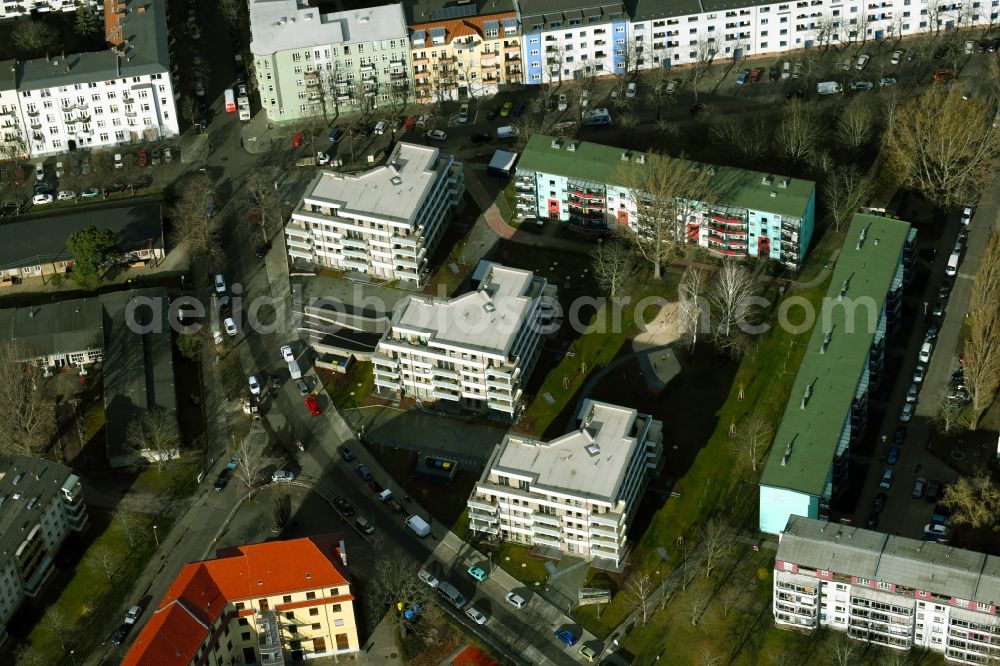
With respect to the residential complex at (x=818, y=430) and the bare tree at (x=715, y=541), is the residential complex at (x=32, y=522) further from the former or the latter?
the residential complex at (x=818, y=430)

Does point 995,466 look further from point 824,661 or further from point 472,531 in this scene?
point 472,531

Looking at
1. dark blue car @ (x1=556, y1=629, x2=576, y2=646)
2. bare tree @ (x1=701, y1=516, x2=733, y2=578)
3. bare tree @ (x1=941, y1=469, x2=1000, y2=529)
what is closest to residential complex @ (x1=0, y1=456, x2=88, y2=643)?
dark blue car @ (x1=556, y1=629, x2=576, y2=646)

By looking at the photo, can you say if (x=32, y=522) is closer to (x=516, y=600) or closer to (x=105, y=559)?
(x=105, y=559)

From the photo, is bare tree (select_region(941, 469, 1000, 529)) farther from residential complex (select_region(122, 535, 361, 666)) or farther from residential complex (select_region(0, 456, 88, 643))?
residential complex (select_region(0, 456, 88, 643))

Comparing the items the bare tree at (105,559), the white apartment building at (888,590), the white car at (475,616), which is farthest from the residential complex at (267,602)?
the white apartment building at (888,590)

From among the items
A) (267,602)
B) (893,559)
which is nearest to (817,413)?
(893,559)
